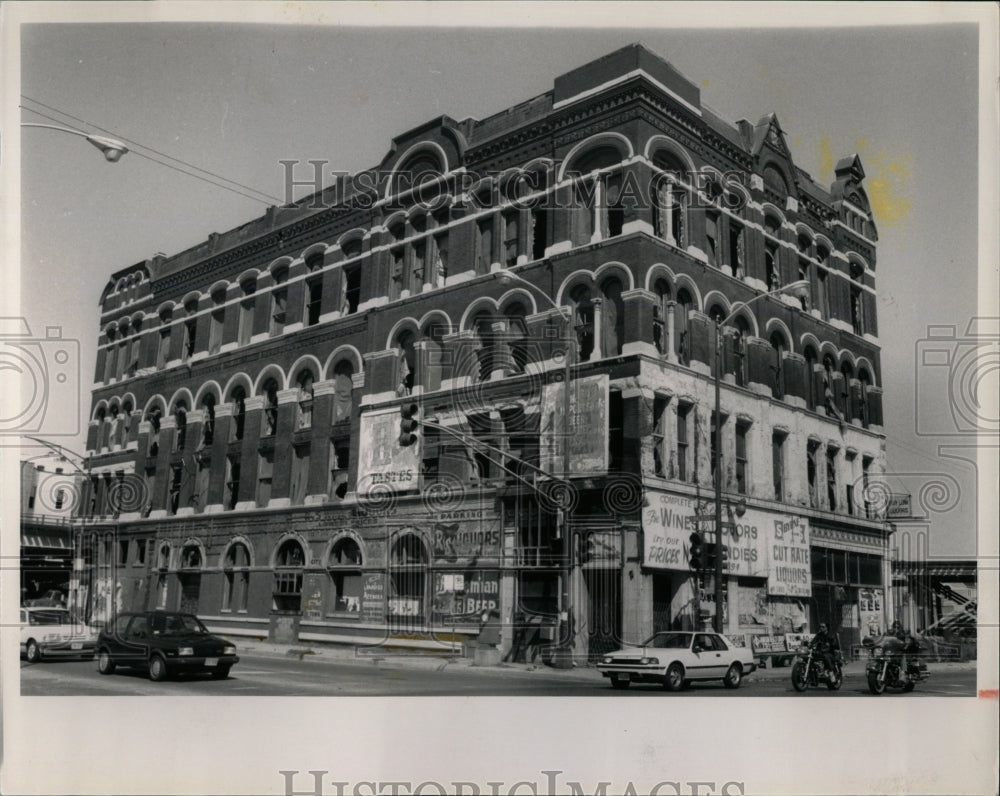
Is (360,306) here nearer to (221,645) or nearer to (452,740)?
(221,645)

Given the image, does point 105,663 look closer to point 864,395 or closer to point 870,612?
point 870,612

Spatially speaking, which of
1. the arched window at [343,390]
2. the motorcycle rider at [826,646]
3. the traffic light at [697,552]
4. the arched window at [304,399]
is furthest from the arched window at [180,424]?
the motorcycle rider at [826,646]

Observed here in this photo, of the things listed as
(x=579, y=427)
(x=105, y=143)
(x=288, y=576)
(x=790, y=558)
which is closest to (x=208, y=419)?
(x=288, y=576)

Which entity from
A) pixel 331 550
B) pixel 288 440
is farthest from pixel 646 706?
pixel 288 440

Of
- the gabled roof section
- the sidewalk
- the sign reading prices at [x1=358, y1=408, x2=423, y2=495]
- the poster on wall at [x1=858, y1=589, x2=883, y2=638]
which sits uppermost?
the gabled roof section

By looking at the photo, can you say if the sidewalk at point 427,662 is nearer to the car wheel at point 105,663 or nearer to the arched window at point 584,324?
the car wheel at point 105,663

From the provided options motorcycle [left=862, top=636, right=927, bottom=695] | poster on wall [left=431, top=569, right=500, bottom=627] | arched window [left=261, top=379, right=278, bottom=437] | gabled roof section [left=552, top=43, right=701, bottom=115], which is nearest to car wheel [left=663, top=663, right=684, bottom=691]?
motorcycle [left=862, top=636, right=927, bottom=695]

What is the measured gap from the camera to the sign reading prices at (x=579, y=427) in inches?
593

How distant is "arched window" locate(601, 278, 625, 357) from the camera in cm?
1529

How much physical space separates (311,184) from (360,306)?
8.34ft

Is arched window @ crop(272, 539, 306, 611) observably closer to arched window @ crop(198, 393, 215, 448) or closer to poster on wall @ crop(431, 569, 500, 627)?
arched window @ crop(198, 393, 215, 448)

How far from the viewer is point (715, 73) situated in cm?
1448

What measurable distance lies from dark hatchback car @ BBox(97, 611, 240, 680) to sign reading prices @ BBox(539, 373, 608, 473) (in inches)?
222

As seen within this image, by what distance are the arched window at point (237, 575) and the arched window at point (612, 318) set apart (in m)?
7.18
